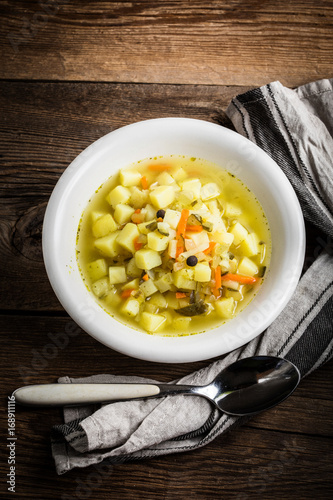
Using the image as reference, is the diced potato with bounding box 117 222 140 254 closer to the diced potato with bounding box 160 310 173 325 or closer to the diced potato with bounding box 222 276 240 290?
the diced potato with bounding box 160 310 173 325

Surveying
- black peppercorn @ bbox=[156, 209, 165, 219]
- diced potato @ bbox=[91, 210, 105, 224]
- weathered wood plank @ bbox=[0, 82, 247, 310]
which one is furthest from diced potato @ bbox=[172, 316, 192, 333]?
weathered wood plank @ bbox=[0, 82, 247, 310]

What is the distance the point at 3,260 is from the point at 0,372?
0.55 metres

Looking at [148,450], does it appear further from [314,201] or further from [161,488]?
[314,201]

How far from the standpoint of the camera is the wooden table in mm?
2266

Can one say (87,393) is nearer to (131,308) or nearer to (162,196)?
(131,308)

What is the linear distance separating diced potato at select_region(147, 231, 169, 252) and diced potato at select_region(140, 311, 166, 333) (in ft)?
0.97

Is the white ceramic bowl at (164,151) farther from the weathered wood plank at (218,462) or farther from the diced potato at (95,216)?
the weathered wood plank at (218,462)

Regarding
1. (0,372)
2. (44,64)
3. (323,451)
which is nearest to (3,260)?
(0,372)

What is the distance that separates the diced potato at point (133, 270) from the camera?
208 centimetres

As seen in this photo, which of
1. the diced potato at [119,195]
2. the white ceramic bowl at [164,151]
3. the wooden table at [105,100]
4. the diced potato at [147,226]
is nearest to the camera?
the white ceramic bowl at [164,151]

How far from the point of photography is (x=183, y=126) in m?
2.04

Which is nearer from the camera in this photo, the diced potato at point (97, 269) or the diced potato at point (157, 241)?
the diced potato at point (157, 241)

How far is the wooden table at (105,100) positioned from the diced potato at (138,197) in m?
0.44

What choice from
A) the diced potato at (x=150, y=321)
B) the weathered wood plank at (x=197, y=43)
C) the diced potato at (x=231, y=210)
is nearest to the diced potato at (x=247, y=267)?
the diced potato at (x=231, y=210)
